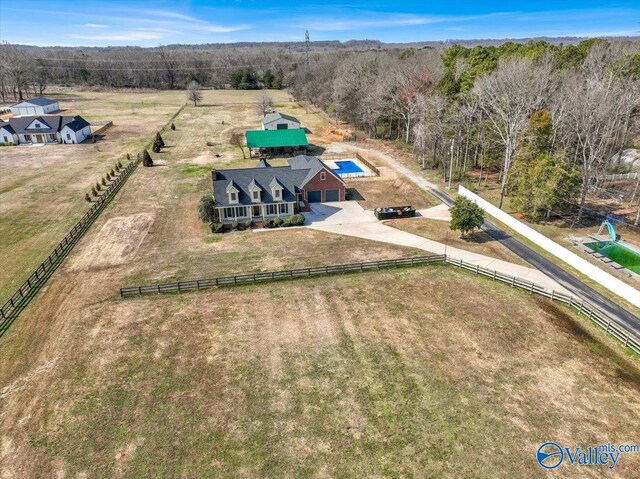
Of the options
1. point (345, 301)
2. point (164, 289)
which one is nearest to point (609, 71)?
point (345, 301)

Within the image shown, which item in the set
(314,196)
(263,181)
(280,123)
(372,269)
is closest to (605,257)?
(372,269)

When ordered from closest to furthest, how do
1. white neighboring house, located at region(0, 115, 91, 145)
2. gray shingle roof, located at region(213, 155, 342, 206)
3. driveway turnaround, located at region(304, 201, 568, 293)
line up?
driveway turnaround, located at region(304, 201, 568, 293)
gray shingle roof, located at region(213, 155, 342, 206)
white neighboring house, located at region(0, 115, 91, 145)

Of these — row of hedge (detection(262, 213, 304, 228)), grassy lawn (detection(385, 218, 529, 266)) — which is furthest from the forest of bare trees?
row of hedge (detection(262, 213, 304, 228))

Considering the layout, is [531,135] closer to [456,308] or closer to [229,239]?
[456,308]

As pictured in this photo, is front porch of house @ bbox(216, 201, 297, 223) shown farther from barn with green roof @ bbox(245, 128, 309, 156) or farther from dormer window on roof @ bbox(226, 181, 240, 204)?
barn with green roof @ bbox(245, 128, 309, 156)

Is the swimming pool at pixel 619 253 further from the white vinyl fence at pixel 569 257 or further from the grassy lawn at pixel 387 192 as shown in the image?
the grassy lawn at pixel 387 192

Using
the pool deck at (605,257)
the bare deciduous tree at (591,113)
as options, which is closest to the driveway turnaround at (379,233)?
the pool deck at (605,257)
